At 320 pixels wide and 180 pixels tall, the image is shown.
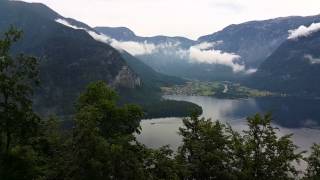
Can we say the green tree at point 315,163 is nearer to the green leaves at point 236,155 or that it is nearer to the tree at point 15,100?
the green leaves at point 236,155

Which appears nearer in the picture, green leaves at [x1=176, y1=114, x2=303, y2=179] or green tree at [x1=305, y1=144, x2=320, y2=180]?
green leaves at [x1=176, y1=114, x2=303, y2=179]

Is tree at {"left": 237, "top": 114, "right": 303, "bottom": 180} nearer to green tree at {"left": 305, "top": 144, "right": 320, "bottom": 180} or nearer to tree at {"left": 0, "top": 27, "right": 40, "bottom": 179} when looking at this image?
green tree at {"left": 305, "top": 144, "right": 320, "bottom": 180}

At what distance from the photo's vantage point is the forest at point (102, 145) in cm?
4100

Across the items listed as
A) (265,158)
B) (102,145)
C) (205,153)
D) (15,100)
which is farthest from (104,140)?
(265,158)

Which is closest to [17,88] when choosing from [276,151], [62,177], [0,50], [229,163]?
[0,50]

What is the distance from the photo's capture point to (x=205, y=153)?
56844 mm

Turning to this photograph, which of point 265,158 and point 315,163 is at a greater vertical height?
point 265,158

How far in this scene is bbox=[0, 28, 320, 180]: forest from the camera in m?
41.0

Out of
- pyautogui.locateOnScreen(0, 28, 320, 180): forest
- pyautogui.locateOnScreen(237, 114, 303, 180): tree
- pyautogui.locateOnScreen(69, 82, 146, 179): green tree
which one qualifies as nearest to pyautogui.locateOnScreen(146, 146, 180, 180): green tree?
pyautogui.locateOnScreen(0, 28, 320, 180): forest

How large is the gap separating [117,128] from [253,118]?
750 inches

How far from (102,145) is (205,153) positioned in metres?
18.2

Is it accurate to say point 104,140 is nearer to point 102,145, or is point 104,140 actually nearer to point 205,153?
point 102,145

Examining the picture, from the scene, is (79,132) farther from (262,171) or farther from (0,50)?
(262,171)

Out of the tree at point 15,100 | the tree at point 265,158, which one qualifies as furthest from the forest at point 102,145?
the tree at point 265,158
